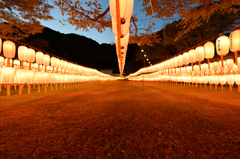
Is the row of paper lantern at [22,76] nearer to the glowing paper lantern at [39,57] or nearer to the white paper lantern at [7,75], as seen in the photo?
the white paper lantern at [7,75]

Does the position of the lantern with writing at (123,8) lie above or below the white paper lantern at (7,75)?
above

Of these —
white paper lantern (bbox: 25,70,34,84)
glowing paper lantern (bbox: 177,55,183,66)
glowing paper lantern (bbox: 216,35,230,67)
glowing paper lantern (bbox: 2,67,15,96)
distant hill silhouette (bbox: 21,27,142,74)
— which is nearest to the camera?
glowing paper lantern (bbox: 2,67,15,96)

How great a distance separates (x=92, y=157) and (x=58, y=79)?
7453mm

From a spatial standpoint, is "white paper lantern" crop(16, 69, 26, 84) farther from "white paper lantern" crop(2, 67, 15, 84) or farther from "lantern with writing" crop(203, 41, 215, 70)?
"lantern with writing" crop(203, 41, 215, 70)

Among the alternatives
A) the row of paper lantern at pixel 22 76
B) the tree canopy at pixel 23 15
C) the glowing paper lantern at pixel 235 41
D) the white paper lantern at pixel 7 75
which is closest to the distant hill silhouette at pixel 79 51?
the tree canopy at pixel 23 15

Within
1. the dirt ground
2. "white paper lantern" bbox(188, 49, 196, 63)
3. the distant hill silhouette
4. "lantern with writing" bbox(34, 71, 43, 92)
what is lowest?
the dirt ground

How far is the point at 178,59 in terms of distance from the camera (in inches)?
317

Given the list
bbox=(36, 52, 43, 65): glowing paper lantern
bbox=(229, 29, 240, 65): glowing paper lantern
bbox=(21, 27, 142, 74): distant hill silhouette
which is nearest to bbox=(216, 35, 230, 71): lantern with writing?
bbox=(229, 29, 240, 65): glowing paper lantern

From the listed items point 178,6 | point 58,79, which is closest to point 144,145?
point 178,6

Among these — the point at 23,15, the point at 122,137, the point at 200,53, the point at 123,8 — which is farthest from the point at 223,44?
the point at 23,15

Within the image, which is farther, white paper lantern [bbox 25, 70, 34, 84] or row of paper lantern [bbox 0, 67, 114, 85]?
white paper lantern [bbox 25, 70, 34, 84]

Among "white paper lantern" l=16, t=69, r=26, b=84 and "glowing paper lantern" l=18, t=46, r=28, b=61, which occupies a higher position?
"glowing paper lantern" l=18, t=46, r=28, b=61

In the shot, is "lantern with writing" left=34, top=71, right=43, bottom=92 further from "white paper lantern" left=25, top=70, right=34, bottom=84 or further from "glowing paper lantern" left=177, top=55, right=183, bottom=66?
"glowing paper lantern" left=177, top=55, right=183, bottom=66

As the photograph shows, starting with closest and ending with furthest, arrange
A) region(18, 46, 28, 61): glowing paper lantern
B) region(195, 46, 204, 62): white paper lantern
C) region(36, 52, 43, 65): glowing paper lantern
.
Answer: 1. region(18, 46, 28, 61): glowing paper lantern
2. region(195, 46, 204, 62): white paper lantern
3. region(36, 52, 43, 65): glowing paper lantern
